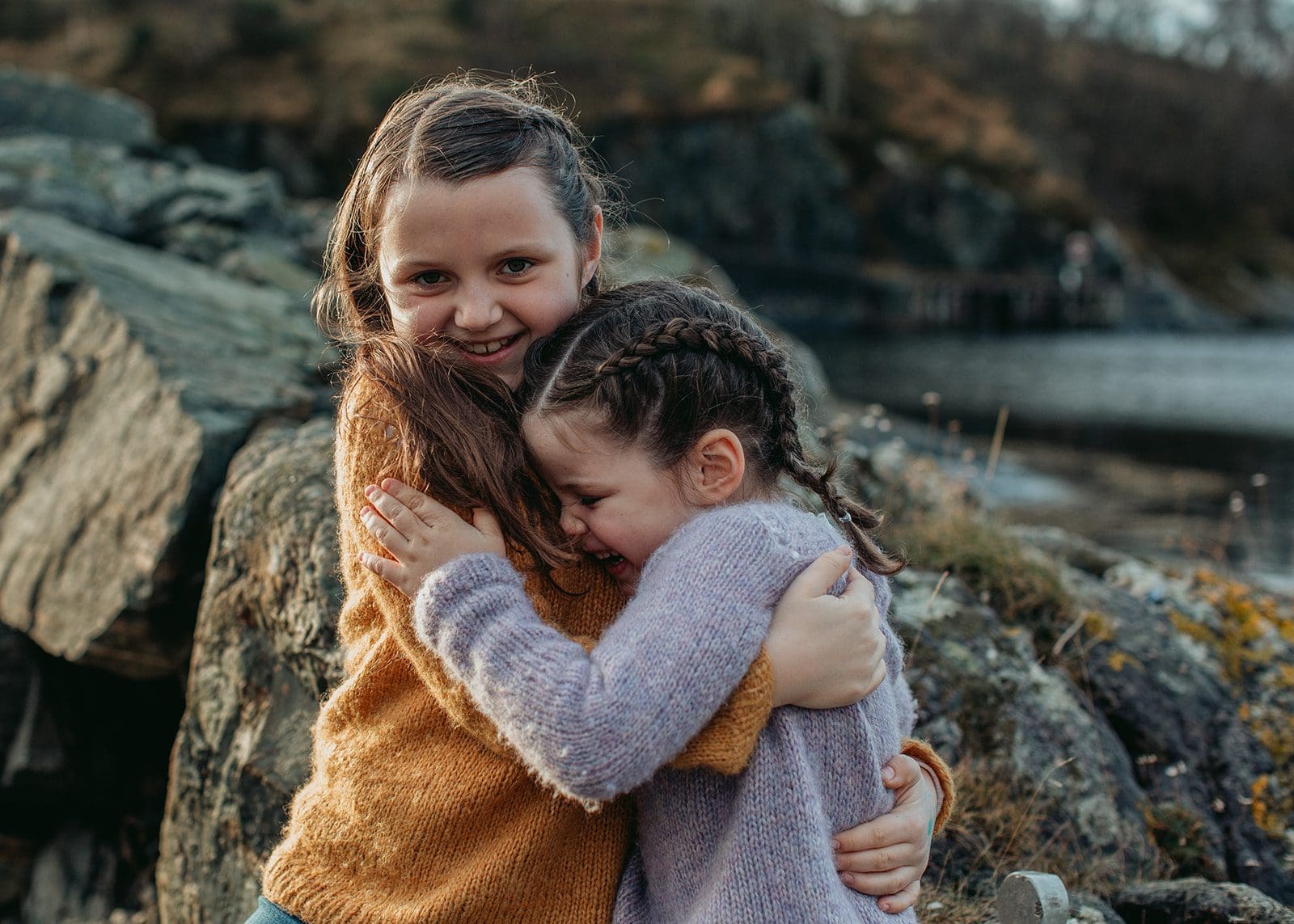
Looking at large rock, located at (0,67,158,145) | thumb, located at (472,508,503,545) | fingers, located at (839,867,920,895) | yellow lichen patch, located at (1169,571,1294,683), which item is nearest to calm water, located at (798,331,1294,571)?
yellow lichen patch, located at (1169,571,1294,683)

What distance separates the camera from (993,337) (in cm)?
3875

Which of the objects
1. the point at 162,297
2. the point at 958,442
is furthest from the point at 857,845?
the point at 958,442

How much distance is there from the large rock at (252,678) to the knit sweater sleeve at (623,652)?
1239 millimetres

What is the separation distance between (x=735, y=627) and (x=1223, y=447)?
16.1 metres

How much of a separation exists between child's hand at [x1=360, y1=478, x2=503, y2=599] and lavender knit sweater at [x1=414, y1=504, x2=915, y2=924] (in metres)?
0.06

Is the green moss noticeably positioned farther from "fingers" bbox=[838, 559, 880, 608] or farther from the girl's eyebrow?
the girl's eyebrow

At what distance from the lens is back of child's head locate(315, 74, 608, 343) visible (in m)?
2.19

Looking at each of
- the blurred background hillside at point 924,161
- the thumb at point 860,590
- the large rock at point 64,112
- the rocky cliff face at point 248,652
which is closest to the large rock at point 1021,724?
the rocky cliff face at point 248,652

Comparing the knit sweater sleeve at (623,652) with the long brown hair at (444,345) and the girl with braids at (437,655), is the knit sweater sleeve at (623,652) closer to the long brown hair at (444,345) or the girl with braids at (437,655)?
the girl with braids at (437,655)

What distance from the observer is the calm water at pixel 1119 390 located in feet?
50.2

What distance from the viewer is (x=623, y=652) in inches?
67.1

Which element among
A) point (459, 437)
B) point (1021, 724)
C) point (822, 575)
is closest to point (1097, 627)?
point (1021, 724)

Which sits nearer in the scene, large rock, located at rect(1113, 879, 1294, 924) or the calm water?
large rock, located at rect(1113, 879, 1294, 924)

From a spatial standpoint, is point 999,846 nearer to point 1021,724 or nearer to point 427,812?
point 1021,724
